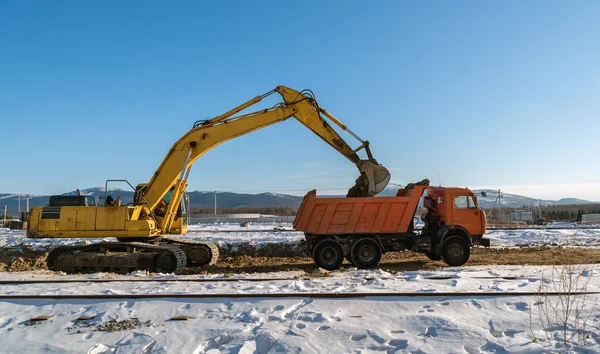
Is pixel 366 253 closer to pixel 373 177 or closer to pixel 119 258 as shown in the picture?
pixel 373 177

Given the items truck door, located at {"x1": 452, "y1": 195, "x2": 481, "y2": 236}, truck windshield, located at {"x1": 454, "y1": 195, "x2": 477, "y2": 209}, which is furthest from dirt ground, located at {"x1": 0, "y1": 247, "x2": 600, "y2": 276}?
truck windshield, located at {"x1": 454, "y1": 195, "x2": 477, "y2": 209}

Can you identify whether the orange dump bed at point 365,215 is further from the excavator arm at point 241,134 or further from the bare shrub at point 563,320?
the bare shrub at point 563,320

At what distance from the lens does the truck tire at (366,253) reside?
43.9ft

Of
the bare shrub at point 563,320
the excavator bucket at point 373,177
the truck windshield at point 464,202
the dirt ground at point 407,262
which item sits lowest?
the dirt ground at point 407,262

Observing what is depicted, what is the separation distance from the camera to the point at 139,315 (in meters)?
6.86

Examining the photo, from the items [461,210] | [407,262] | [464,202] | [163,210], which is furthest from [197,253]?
[464,202]

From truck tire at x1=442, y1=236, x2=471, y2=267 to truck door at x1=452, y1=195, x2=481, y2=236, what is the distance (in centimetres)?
46

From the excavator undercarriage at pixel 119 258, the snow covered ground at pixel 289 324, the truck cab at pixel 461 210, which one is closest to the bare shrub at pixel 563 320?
the snow covered ground at pixel 289 324

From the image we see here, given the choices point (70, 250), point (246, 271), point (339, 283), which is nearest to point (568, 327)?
point (339, 283)

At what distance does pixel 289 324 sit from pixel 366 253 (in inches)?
298

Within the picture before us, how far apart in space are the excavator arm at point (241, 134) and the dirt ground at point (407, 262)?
2.42 m

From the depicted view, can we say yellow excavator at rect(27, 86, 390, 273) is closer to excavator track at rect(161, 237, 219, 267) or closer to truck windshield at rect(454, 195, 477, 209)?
excavator track at rect(161, 237, 219, 267)

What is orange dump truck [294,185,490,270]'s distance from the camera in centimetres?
1340

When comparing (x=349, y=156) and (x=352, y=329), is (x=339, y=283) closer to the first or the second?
(x=352, y=329)
